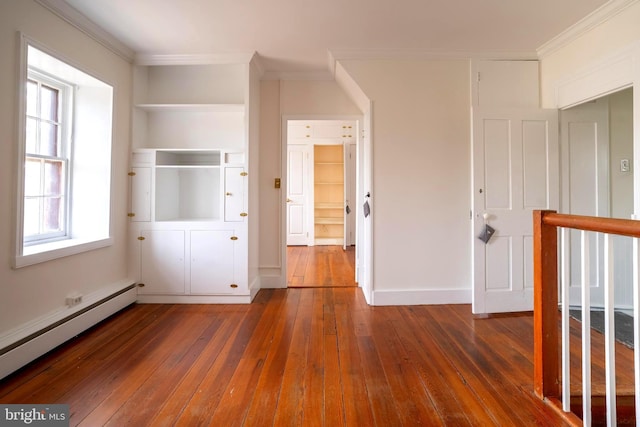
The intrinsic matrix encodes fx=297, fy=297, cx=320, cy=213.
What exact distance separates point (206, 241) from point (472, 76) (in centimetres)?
311

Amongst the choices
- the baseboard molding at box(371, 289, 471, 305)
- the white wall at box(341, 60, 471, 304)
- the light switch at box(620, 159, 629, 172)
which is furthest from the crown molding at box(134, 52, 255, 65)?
the light switch at box(620, 159, 629, 172)

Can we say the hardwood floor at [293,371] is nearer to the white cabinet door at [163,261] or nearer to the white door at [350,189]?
the white cabinet door at [163,261]

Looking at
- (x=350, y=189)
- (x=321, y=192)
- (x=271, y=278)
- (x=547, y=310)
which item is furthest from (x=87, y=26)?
(x=321, y=192)

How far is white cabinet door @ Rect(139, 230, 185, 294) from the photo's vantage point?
2.98m

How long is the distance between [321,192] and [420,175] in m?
3.72

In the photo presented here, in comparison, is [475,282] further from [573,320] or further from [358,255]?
[358,255]

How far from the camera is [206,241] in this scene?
2979 mm

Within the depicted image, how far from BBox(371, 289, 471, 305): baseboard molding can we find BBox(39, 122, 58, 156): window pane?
308 centimetres

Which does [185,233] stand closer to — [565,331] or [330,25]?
[330,25]

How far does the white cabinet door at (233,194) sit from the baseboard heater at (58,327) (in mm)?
1200

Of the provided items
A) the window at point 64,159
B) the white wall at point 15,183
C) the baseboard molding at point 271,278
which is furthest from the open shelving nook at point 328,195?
the window at point 64,159

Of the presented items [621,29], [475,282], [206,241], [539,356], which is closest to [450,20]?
[621,29]

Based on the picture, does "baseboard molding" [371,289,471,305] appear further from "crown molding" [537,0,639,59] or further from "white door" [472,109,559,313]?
"crown molding" [537,0,639,59]

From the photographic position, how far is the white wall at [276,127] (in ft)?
11.4
